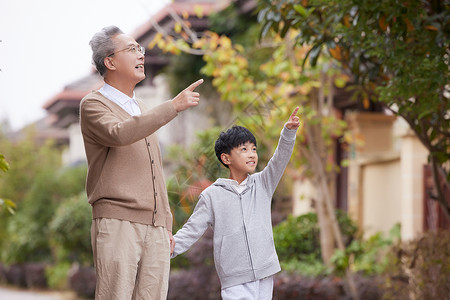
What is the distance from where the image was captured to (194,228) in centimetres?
420

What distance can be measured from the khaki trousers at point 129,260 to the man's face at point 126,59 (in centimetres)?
71

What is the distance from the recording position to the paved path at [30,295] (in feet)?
57.8

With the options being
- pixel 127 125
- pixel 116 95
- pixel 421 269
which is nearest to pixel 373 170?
pixel 421 269

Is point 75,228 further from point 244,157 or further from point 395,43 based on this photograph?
point 244,157

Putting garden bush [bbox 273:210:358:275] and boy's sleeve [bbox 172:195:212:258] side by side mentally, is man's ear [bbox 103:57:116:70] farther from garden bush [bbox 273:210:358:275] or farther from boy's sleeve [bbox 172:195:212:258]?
garden bush [bbox 273:210:358:275]

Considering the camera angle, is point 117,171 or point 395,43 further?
point 395,43

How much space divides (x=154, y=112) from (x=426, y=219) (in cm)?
734

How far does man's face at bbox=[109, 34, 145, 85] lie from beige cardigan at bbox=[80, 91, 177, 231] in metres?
0.16

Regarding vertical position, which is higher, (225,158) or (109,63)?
(109,63)

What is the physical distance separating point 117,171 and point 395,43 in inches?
113

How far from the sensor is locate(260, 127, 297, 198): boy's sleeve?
4102 mm

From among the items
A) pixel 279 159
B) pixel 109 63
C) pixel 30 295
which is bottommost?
pixel 30 295

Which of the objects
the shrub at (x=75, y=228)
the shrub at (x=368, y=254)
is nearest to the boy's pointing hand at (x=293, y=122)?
the shrub at (x=368, y=254)

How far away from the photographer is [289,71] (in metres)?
10.7
